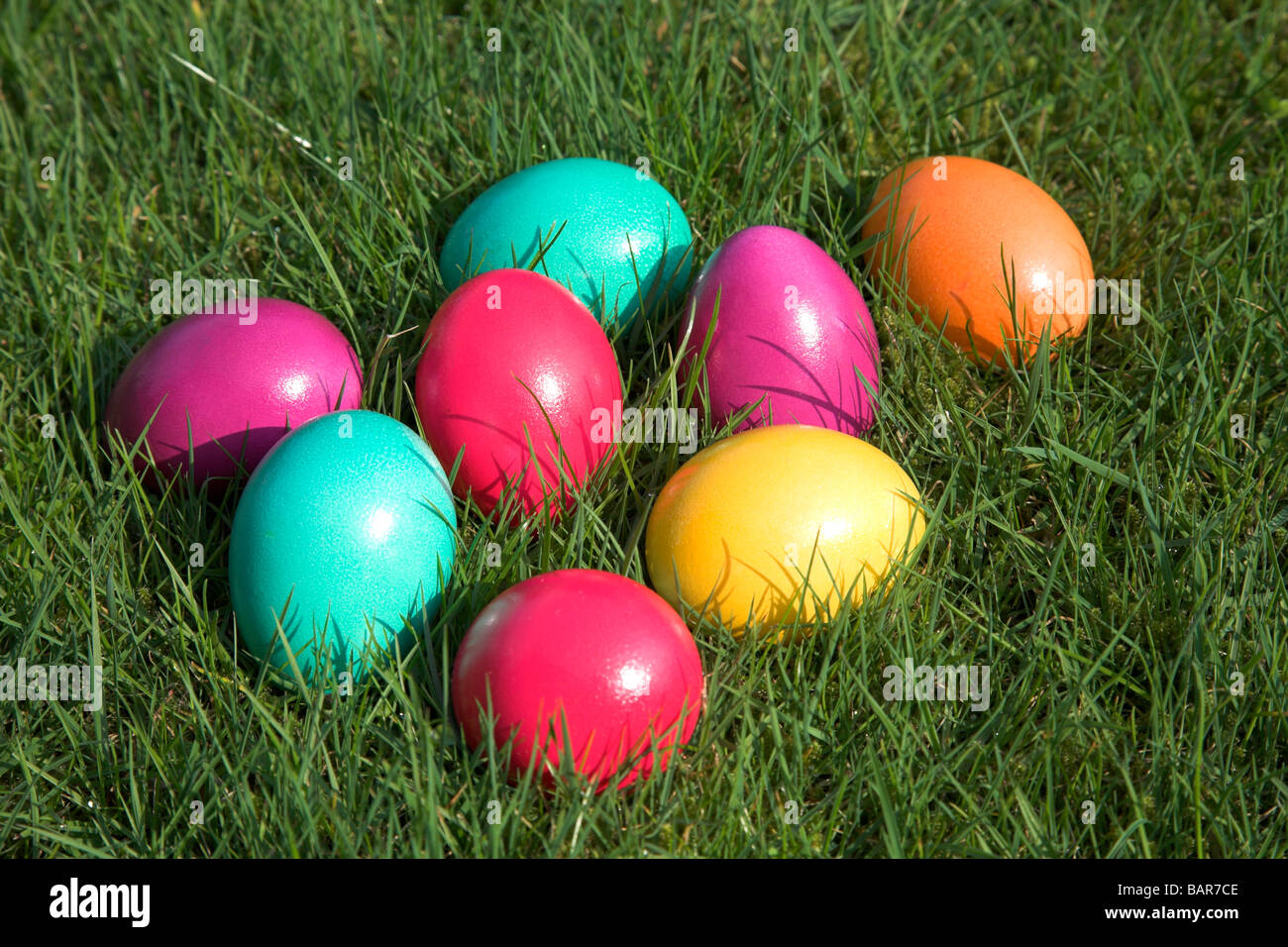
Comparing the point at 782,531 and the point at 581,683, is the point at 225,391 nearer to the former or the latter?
the point at 581,683

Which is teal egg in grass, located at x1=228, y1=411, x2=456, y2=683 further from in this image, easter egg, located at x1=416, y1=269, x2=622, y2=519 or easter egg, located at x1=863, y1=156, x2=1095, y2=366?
easter egg, located at x1=863, y1=156, x2=1095, y2=366

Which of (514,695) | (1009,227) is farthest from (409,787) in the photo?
(1009,227)

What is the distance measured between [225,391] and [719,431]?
1044 mm

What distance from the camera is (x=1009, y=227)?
2619 millimetres

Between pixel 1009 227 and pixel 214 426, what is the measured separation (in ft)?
5.96

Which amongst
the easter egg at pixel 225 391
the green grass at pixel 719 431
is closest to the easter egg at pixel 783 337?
the green grass at pixel 719 431

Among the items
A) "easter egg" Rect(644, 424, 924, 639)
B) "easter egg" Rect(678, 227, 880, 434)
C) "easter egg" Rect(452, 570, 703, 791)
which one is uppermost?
"easter egg" Rect(678, 227, 880, 434)

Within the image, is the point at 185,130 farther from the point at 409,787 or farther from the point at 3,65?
the point at 409,787

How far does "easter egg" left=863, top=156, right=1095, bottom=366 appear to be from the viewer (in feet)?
8.55

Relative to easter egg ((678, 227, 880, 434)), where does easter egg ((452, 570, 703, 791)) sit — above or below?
below

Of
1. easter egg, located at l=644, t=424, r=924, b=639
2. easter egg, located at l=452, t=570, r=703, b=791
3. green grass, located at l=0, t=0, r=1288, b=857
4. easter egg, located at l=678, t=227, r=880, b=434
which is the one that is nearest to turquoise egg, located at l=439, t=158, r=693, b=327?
green grass, located at l=0, t=0, r=1288, b=857

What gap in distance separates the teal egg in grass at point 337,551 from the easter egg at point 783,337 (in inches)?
27.4

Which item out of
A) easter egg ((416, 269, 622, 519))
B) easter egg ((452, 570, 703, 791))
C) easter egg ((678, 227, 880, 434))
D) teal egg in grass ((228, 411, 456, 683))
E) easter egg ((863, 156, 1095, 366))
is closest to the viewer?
easter egg ((452, 570, 703, 791))

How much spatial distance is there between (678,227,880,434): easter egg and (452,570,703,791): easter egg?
0.64 metres
